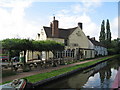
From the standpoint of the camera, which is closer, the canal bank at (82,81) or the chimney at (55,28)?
the canal bank at (82,81)

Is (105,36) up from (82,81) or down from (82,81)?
up

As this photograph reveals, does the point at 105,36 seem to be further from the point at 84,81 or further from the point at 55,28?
the point at 84,81

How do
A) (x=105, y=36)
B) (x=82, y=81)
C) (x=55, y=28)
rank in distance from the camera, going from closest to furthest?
(x=82, y=81) → (x=55, y=28) → (x=105, y=36)

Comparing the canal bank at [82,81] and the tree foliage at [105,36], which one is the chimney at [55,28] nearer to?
the canal bank at [82,81]

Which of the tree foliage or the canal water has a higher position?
the tree foliage

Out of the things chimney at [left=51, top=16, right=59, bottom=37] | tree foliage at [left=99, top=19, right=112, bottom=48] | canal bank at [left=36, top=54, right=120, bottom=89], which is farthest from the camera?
tree foliage at [left=99, top=19, right=112, bottom=48]

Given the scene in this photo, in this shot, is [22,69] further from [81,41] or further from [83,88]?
[81,41]

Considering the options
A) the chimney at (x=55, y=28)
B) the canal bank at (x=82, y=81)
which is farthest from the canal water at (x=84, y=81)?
the chimney at (x=55, y=28)

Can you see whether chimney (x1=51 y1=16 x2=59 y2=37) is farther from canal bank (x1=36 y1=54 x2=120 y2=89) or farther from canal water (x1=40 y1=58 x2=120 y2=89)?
canal water (x1=40 y1=58 x2=120 y2=89)

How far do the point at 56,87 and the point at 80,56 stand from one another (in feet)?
83.8

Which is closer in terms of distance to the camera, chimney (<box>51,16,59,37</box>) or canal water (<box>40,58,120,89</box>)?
canal water (<box>40,58,120,89</box>)

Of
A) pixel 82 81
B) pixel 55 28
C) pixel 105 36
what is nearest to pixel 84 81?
pixel 82 81

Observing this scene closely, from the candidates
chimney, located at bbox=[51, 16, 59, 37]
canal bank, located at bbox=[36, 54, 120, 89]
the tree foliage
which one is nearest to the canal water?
canal bank, located at bbox=[36, 54, 120, 89]

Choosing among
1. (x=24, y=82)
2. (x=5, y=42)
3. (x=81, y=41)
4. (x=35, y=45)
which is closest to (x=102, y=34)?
(x=81, y=41)
